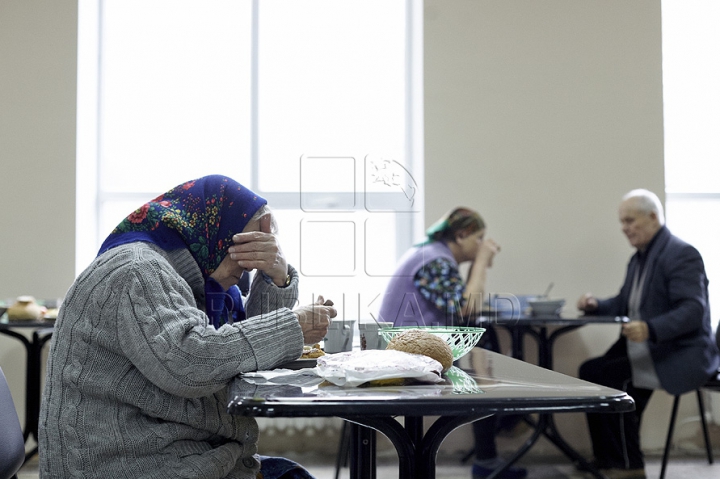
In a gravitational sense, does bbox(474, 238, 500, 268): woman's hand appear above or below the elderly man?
above

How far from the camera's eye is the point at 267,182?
4.22 metres

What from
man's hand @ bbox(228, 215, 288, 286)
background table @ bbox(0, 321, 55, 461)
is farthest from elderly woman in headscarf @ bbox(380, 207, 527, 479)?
background table @ bbox(0, 321, 55, 461)

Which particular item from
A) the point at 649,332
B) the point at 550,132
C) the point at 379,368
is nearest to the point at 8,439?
the point at 379,368

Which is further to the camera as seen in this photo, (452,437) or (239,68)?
(239,68)

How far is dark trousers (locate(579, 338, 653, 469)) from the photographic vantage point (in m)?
3.48

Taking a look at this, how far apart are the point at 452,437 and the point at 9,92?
10.7ft

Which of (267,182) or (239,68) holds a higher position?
(239,68)

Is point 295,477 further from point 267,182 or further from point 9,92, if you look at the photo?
point 9,92

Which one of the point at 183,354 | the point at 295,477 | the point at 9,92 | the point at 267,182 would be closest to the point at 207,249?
the point at 183,354

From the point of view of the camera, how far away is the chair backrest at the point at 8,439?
1.33 metres

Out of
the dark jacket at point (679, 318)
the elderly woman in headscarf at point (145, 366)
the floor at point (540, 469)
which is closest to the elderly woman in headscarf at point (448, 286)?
the floor at point (540, 469)

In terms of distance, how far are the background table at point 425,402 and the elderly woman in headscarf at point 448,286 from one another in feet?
5.18

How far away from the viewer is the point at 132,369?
47.9 inches

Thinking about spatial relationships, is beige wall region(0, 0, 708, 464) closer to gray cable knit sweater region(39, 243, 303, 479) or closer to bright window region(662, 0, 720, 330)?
bright window region(662, 0, 720, 330)
